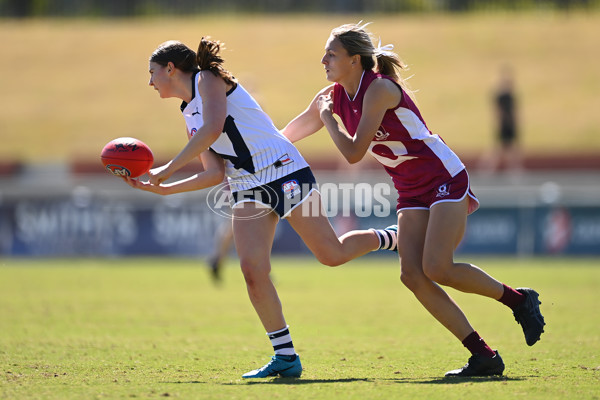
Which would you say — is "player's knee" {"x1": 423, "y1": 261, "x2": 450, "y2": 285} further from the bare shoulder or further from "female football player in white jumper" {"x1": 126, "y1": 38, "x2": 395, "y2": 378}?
the bare shoulder

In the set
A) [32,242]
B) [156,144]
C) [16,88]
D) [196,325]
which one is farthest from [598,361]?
[16,88]

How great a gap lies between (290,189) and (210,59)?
1.03m

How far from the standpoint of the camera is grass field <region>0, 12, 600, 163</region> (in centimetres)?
2872

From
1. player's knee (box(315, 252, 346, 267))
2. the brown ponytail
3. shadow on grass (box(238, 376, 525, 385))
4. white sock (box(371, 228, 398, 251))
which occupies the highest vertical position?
the brown ponytail

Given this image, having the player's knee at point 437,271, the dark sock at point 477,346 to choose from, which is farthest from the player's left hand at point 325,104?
the dark sock at point 477,346

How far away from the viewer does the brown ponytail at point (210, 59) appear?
5754 millimetres

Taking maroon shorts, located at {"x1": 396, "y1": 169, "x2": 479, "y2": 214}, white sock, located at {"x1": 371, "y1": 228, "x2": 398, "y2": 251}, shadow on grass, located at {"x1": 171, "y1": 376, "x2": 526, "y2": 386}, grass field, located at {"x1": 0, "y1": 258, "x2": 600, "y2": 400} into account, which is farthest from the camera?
white sock, located at {"x1": 371, "y1": 228, "x2": 398, "y2": 251}

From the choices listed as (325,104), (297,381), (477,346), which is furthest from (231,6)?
(297,381)

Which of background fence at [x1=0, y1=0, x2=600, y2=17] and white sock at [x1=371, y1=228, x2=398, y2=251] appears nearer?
white sock at [x1=371, y1=228, x2=398, y2=251]

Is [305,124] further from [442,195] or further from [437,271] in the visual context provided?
[437,271]

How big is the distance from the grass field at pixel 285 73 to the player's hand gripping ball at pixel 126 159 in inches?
752

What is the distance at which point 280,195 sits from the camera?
18.6ft

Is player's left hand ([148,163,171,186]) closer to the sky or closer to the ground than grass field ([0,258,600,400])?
closer to the sky

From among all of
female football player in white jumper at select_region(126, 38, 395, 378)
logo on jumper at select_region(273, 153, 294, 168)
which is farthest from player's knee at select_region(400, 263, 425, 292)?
logo on jumper at select_region(273, 153, 294, 168)
